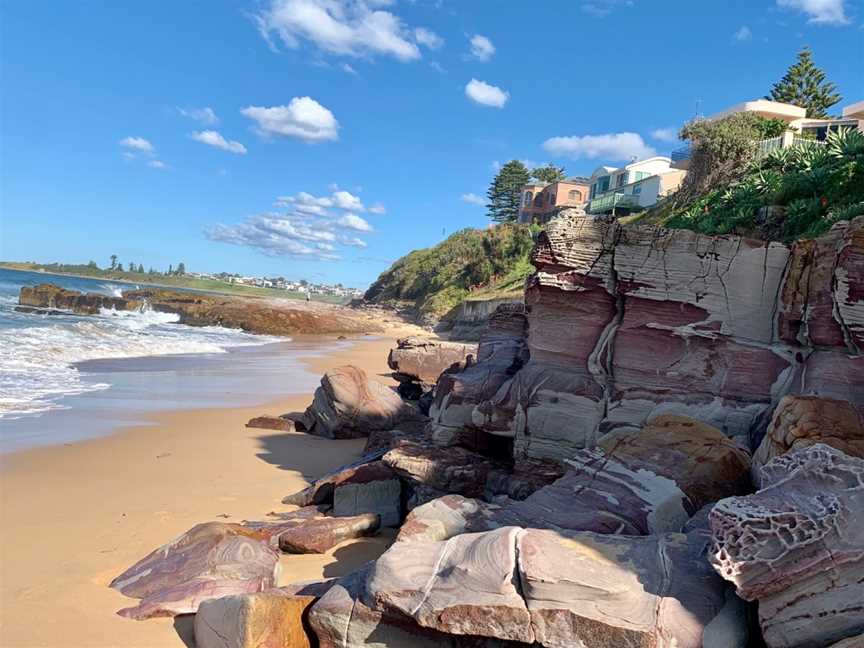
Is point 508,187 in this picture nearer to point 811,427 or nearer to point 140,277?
point 811,427

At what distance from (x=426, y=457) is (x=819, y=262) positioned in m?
3.53

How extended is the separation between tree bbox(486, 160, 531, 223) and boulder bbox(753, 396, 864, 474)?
64.4m

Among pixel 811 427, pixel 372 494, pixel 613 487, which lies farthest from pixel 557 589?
pixel 372 494

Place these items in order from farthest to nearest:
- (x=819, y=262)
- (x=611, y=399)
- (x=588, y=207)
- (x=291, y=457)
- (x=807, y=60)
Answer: (x=807, y=60), (x=588, y=207), (x=291, y=457), (x=611, y=399), (x=819, y=262)

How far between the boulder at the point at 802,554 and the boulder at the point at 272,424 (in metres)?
7.00

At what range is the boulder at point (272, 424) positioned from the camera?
29.3 ft

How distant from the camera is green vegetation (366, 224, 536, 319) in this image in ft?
117

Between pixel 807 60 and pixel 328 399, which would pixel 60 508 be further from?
pixel 807 60

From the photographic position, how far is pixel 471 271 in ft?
129

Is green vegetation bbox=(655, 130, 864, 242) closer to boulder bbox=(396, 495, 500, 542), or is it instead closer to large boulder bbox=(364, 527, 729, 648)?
boulder bbox=(396, 495, 500, 542)

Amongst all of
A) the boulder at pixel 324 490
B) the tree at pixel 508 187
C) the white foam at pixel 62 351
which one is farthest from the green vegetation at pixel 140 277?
the boulder at pixel 324 490

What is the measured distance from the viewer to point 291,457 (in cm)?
751

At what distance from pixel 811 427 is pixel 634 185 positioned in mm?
34860

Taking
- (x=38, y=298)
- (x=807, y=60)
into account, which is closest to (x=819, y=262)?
(x=38, y=298)
